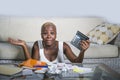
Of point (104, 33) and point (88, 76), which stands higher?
point (104, 33)

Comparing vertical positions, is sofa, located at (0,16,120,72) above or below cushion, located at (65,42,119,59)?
above

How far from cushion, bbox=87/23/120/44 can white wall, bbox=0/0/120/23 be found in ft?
1.05

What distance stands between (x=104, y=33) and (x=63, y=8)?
2.03 ft

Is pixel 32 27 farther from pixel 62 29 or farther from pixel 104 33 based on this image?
pixel 104 33

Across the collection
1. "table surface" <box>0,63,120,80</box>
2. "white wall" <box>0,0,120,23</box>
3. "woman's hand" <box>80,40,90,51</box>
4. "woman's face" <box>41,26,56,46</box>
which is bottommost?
"table surface" <box>0,63,120,80</box>

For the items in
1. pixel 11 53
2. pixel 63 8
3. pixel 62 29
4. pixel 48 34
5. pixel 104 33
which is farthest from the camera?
pixel 63 8

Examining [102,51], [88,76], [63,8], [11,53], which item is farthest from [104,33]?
[88,76]

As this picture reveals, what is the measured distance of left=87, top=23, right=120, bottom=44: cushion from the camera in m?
2.85

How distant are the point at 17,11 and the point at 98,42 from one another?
1037 mm

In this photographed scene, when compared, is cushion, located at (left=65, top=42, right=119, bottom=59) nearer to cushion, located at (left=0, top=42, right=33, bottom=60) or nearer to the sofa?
the sofa

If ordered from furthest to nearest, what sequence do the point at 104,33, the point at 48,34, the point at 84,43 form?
the point at 104,33
the point at 48,34
the point at 84,43

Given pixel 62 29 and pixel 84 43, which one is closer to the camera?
pixel 84 43

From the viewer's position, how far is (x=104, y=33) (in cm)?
289

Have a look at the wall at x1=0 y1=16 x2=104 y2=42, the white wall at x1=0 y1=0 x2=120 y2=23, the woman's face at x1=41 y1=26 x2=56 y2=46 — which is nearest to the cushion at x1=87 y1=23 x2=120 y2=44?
the wall at x1=0 y1=16 x2=104 y2=42
